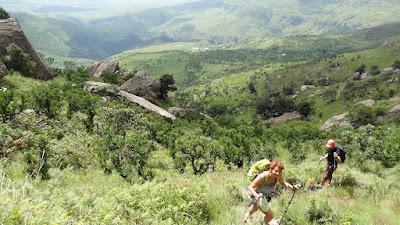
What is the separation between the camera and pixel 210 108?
629 feet

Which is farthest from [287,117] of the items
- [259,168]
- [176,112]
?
[259,168]

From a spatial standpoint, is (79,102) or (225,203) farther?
(79,102)

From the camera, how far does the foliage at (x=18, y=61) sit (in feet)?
186

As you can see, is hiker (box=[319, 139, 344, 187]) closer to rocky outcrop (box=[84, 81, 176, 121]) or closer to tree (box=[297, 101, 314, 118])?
rocky outcrop (box=[84, 81, 176, 121])

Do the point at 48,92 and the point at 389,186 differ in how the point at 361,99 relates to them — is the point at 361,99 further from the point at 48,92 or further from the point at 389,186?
the point at 389,186

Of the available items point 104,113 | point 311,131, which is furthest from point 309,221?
point 311,131

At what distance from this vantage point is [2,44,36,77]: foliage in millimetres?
56719

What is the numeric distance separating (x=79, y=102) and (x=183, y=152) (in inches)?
571

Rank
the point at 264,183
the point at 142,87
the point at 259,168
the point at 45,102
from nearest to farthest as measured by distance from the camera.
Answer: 1. the point at 264,183
2. the point at 259,168
3. the point at 45,102
4. the point at 142,87

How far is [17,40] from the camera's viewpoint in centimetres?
6091

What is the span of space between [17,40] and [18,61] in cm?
527

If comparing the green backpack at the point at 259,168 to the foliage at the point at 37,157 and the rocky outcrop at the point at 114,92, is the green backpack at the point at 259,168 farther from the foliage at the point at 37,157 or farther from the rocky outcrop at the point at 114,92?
the rocky outcrop at the point at 114,92

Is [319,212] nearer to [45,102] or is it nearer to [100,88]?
[45,102]

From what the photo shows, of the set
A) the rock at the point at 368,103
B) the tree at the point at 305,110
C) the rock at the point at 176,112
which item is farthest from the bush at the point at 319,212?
the tree at the point at 305,110
